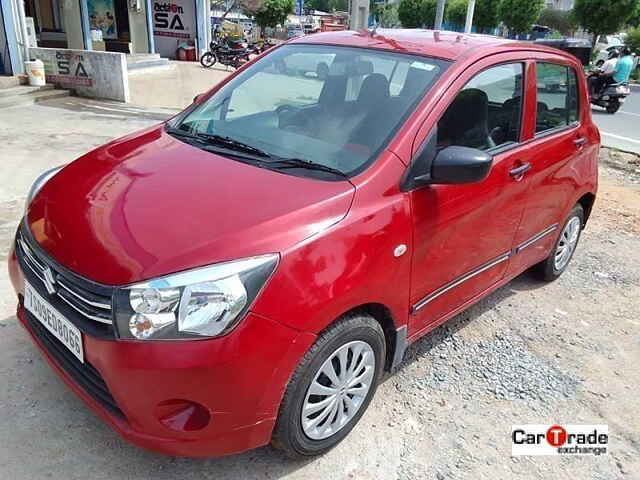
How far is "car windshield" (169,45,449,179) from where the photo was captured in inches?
102

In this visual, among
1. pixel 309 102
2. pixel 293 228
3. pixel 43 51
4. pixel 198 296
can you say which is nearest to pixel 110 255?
pixel 198 296

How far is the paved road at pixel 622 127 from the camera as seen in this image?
1058 centimetres

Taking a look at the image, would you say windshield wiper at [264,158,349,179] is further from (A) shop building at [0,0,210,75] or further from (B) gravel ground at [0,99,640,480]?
(A) shop building at [0,0,210,75]

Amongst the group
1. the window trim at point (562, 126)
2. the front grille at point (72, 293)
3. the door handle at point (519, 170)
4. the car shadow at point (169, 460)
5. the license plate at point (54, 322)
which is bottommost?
the car shadow at point (169, 460)

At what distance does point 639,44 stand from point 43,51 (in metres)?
35.4

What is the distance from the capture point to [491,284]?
3.38 m

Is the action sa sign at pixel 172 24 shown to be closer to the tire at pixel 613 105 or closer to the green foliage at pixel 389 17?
the tire at pixel 613 105

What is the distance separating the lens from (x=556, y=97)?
3.73 meters

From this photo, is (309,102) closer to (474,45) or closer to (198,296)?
(474,45)

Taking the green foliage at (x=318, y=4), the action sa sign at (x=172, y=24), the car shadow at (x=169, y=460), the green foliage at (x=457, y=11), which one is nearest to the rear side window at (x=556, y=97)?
the car shadow at (x=169, y=460)

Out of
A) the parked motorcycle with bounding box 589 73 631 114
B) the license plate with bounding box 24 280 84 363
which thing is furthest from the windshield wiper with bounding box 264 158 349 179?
the parked motorcycle with bounding box 589 73 631 114

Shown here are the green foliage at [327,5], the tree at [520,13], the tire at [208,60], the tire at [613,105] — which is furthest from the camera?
the green foliage at [327,5]

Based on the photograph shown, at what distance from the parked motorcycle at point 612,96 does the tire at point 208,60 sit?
12.3 metres

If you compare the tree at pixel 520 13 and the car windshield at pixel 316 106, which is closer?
the car windshield at pixel 316 106
